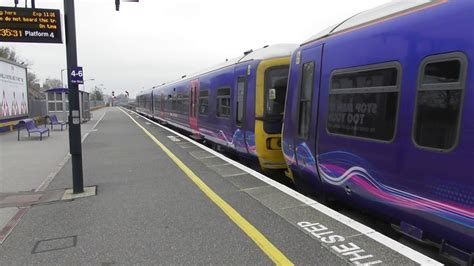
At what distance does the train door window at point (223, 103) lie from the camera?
410 inches

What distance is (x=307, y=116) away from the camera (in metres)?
5.89

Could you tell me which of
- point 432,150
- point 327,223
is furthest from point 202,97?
point 432,150

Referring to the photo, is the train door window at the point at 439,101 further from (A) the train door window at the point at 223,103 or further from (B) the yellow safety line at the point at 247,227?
(A) the train door window at the point at 223,103

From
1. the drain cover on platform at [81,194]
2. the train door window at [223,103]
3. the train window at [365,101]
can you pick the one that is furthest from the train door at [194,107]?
the train window at [365,101]

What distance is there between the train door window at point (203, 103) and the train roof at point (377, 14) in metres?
7.33

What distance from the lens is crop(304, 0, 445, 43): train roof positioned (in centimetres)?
398

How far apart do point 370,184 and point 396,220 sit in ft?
1.59

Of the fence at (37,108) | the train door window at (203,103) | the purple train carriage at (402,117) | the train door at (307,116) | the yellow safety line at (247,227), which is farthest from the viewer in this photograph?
the fence at (37,108)

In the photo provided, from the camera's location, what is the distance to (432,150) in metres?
3.57

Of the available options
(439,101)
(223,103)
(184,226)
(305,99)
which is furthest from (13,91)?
(439,101)

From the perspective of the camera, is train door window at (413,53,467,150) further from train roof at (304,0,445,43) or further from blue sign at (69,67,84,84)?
blue sign at (69,67,84,84)

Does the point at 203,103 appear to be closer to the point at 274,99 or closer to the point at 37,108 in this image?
the point at 274,99

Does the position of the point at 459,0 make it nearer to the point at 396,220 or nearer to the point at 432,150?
the point at 432,150

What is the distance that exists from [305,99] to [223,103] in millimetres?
5152
